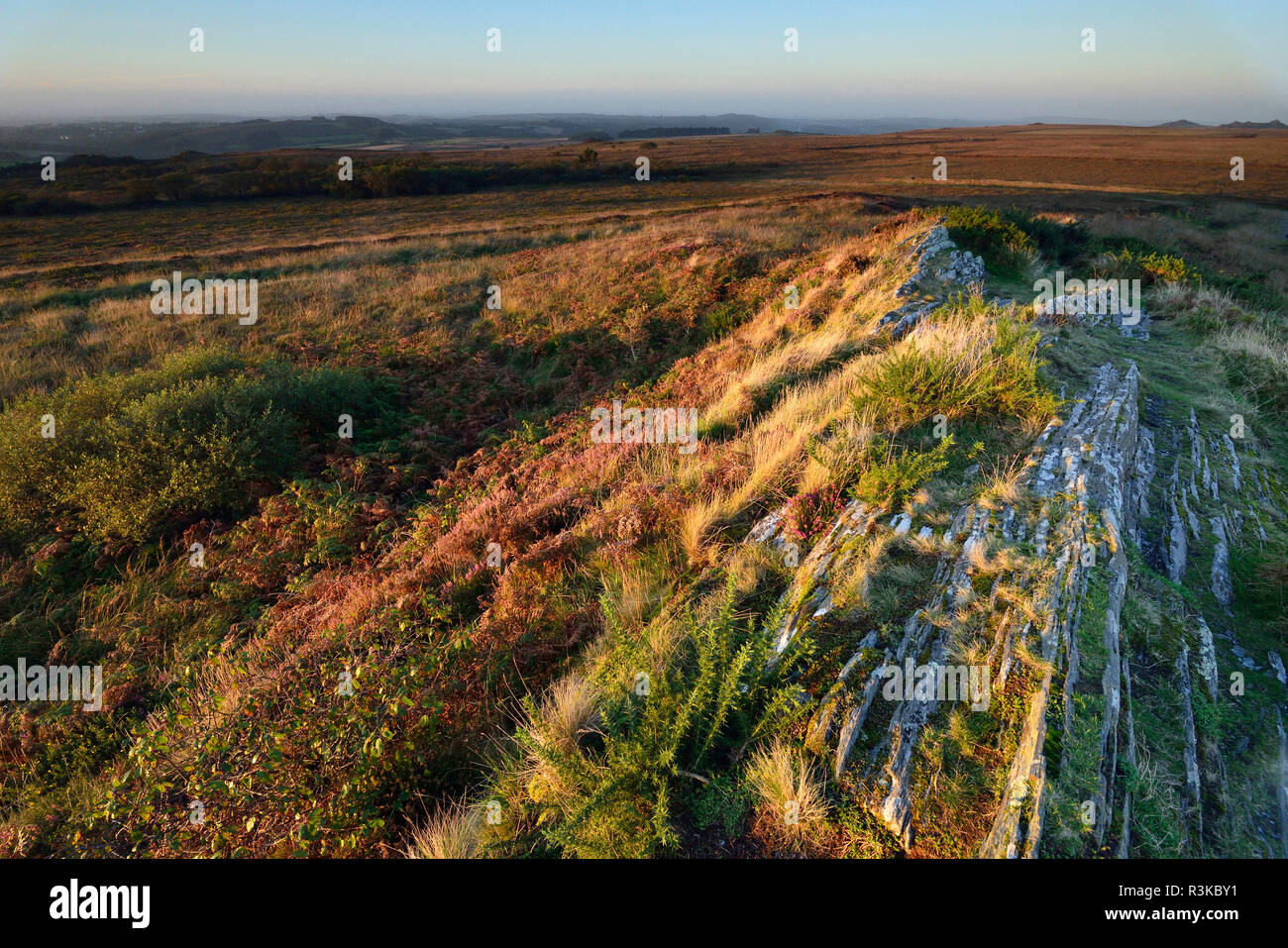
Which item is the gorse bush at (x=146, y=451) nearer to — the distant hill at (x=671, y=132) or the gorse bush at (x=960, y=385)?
the gorse bush at (x=960, y=385)

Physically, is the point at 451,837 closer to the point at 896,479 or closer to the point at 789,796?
the point at 789,796

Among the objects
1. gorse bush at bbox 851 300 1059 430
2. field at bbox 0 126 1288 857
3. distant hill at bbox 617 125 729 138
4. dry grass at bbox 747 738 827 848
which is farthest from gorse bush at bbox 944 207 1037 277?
distant hill at bbox 617 125 729 138

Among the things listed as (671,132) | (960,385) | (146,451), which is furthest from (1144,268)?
(671,132)

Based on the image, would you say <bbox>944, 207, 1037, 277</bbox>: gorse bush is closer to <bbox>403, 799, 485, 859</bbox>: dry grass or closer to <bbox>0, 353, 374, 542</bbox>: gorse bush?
<bbox>0, 353, 374, 542</bbox>: gorse bush

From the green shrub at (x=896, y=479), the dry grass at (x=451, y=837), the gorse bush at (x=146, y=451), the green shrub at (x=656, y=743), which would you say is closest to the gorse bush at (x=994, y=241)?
the green shrub at (x=896, y=479)

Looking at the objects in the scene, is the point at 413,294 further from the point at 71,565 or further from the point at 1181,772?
the point at 1181,772
